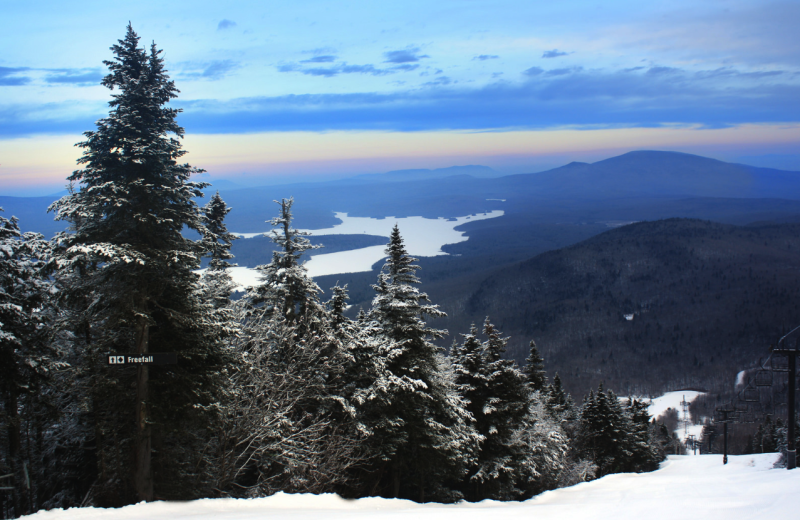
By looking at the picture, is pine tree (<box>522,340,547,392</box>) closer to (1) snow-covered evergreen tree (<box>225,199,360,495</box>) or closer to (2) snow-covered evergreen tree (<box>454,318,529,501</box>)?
(2) snow-covered evergreen tree (<box>454,318,529,501</box>)

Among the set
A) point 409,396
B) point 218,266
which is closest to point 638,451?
point 409,396

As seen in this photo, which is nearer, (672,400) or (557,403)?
(557,403)


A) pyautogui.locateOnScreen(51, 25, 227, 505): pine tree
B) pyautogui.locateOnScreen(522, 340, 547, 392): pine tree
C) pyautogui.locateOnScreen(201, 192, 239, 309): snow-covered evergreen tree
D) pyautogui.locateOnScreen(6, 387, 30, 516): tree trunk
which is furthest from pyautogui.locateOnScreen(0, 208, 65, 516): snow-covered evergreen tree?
pyautogui.locateOnScreen(522, 340, 547, 392): pine tree

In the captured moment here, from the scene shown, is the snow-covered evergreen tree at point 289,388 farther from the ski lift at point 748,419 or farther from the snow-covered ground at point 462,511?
the ski lift at point 748,419

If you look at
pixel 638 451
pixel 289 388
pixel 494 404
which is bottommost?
pixel 638 451

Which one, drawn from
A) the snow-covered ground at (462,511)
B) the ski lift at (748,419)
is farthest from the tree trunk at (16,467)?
the ski lift at (748,419)

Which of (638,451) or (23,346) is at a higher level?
(23,346)

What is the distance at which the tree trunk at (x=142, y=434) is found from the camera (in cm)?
1253

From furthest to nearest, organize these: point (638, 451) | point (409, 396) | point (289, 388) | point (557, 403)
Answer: point (557, 403), point (638, 451), point (409, 396), point (289, 388)

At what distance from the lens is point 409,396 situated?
66.0 feet

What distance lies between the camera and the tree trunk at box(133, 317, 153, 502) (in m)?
12.5

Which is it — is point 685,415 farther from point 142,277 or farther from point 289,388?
point 142,277

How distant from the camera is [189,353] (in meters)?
13.3

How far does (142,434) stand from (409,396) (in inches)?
409
